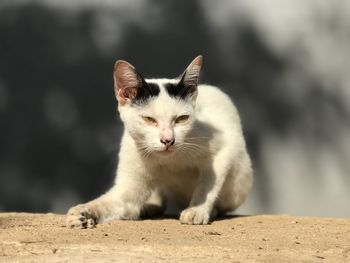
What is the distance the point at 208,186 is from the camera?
15.5 ft

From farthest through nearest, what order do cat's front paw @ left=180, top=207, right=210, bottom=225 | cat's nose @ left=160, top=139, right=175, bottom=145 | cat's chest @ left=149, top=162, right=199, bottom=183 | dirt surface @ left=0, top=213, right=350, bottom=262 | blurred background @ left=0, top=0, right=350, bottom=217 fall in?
blurred background @ left=0, top=0, right=350, bottom=217 → cat's chest @ left=149, top=162, right=199, bottom=183 → cat's front paw @ left=180, top=207, right=210, bottom=225 → cat's nose @ left=160, top=139, right=175, bottom=145 → dirt surface @ left=0, top=213, right=350, bottom=262

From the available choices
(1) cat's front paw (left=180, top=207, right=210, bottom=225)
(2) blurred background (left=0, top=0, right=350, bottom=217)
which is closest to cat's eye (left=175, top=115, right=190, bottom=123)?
(1) cat's front paw (left=180, top=207, right=210, bottom=225)

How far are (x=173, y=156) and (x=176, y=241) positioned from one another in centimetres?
90

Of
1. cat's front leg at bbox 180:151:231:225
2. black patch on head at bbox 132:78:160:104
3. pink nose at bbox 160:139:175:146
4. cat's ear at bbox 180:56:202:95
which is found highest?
cat's ear at bbox 180:56:202:95

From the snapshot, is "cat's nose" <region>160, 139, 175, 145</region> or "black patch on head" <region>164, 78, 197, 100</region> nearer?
"cat's nose" <region>160, 139, 175, 145</region>

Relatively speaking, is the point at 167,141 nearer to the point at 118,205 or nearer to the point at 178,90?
the point at 178,90

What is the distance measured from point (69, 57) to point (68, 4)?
0.45 metres

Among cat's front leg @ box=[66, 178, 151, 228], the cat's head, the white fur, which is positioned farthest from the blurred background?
the cat's head

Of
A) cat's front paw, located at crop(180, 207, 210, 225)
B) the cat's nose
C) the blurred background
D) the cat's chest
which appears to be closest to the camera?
the cat's nose

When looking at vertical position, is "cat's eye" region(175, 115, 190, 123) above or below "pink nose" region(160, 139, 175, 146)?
above

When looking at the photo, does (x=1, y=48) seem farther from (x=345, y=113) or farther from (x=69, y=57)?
(x=345, y=113)

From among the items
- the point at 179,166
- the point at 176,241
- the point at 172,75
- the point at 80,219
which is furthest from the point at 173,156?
the point at 172,75

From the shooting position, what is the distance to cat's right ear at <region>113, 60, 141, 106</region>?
443 cm

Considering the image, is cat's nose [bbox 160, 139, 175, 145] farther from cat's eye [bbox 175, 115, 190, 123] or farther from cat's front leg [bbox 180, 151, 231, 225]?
cat's front leg [bbox 180, 151, 231, 225]
